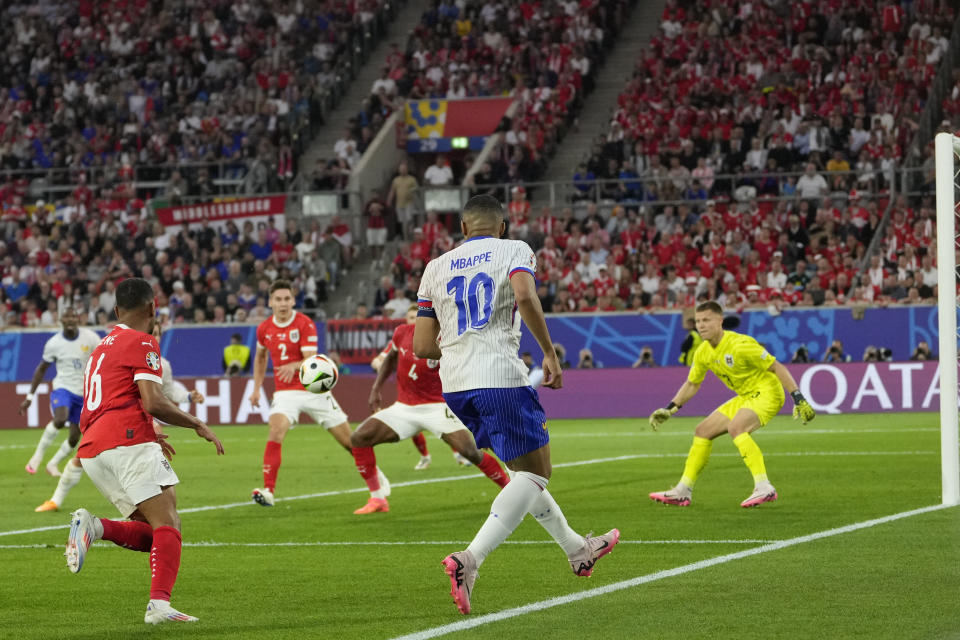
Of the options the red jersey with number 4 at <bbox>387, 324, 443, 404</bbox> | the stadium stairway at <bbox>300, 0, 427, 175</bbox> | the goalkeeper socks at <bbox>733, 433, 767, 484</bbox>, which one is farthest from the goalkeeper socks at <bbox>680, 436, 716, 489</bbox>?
the stadium stairway at <bbox>300, 0, 427, 175</bbox>

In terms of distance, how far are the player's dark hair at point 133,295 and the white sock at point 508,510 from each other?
7.35 ft

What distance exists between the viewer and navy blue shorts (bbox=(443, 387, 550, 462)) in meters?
8.41

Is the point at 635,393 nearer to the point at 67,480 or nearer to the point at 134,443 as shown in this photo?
the point at 67,480

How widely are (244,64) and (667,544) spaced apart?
1363 inches

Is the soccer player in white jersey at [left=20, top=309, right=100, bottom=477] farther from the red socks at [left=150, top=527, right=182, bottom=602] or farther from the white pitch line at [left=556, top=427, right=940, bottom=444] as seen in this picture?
the red socks at [left=150, top=527, right=182, bottom=602]

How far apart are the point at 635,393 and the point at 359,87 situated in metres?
17.7

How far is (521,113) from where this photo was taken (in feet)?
127

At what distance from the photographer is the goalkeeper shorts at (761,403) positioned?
14.5 m

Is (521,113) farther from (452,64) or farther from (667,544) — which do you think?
(667,544)

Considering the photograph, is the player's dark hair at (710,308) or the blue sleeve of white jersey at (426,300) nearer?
the blue sleeve of white jersey at (426,300)

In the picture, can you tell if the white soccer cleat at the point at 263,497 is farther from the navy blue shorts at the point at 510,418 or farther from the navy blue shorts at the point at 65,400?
the navy blue shorts at the point at 510,418

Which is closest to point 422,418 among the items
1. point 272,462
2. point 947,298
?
point 272,462

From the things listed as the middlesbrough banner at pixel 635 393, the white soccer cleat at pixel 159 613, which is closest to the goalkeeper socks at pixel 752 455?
the white soccer cleat at pixel 159 613

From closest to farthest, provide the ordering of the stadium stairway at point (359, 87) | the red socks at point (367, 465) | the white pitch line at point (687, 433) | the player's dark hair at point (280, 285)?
the red socks at point (367, 465) → the player's dark hair at point (280, 285) → the white pitch line at point (687, 433) → the stadium stairway at point (359, 87)
